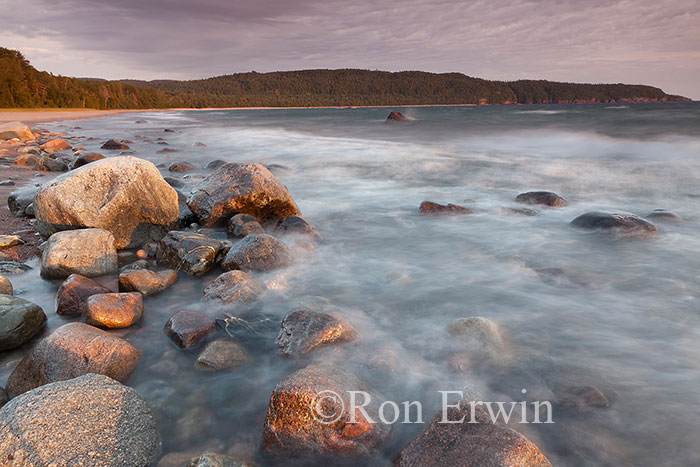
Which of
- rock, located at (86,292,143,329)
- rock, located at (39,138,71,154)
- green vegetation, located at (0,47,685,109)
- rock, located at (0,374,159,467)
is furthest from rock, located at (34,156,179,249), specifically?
green vegetation, located at (0,47,685,109)

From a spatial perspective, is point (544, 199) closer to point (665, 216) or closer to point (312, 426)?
point (665, 216)

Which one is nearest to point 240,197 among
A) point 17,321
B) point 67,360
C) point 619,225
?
point 17,321

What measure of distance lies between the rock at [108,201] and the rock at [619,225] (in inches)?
276

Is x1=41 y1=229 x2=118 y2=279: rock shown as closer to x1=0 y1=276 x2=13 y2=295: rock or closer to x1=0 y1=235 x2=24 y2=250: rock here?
x1=0 y1=276 x2=13 y2=295: rock

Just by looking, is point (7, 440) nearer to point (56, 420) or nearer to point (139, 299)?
point (56, 420)

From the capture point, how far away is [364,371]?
11.1ft

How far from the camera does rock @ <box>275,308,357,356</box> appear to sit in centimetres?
361

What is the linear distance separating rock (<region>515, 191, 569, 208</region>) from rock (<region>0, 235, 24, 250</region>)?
9.09m

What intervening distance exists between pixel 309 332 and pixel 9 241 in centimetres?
472

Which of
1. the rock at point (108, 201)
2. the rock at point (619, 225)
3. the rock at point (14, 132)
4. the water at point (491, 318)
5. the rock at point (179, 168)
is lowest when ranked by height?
the water at point (491, 318)

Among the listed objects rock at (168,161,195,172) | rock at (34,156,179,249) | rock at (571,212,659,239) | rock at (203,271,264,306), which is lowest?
rock at (203,271,264,306)

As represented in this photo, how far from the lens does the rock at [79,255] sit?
468 cm

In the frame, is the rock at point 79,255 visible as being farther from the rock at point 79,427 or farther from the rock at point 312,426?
the rock at point 312,426

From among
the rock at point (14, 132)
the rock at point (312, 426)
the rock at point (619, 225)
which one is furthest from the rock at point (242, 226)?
the rock at point (14, 132)
